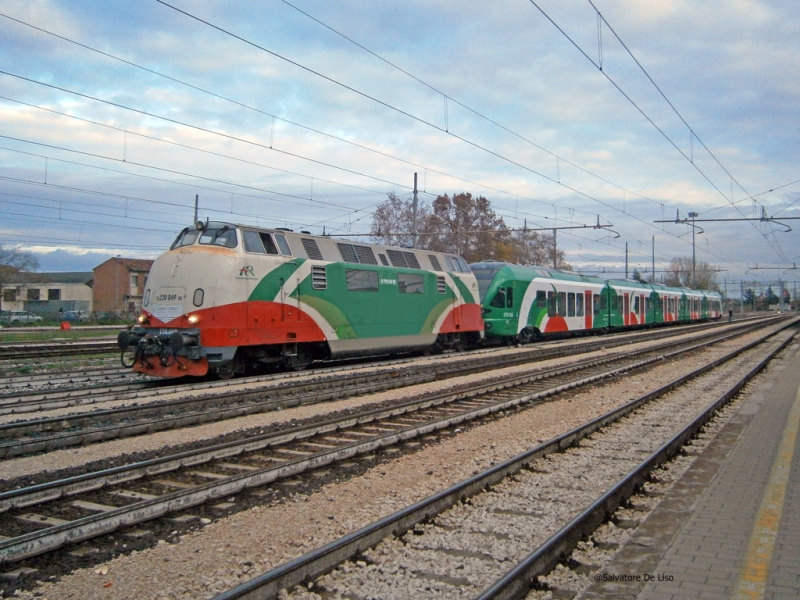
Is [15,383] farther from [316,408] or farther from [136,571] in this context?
[136,571]

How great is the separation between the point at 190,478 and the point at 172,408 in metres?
4.19

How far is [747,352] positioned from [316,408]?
20.0 metres

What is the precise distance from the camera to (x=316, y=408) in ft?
37.6

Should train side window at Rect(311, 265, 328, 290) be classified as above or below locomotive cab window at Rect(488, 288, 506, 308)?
above

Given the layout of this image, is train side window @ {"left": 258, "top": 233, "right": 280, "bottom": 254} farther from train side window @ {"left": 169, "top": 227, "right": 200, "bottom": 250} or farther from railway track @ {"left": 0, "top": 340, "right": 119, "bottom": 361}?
railway track @ {"left": 0, "top": 340, "right": 119, "bottom": 361}

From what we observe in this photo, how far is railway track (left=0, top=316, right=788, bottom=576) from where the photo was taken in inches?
211

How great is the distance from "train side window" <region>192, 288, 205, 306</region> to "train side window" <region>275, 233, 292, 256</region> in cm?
231

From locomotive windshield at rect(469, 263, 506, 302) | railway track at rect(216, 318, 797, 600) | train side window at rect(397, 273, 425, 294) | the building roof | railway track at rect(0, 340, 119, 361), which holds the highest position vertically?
the building roof

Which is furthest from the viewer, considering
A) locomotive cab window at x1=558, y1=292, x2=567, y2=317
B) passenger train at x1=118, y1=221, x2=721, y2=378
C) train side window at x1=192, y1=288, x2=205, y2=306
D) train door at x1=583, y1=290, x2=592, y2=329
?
train door at x1=583, y1=290, x2=592, y2=329

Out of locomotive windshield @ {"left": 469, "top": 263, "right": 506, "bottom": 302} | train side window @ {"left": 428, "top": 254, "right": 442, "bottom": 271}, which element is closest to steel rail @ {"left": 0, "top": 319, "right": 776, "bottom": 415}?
train side window @ {"left": 428, "top": 254, "right": 442, "bottom": 271}

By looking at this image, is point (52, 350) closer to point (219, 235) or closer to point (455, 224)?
point (219, 235)

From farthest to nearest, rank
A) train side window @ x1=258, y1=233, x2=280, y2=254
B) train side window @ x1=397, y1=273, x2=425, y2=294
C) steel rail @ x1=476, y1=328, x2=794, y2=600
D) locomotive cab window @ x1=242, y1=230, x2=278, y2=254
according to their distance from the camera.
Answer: train side window @ x1=397, y1=273, x2=425, y2=294 < train side window @ x1=258, y1=233, x2=280, y2=254 < locomotive cab window @ x1=242, y1=230, x2=278, y2=254 < steel rail @ x1=476, y1=328, x2=794, y2=600

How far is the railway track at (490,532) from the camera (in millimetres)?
4383

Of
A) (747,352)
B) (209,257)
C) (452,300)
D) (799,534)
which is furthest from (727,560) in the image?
(747,352)
